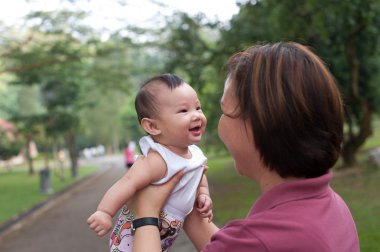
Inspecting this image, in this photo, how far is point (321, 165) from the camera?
1352 mm

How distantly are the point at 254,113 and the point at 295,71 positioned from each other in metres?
0.14

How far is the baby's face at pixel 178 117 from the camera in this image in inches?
76.2

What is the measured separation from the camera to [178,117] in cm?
193

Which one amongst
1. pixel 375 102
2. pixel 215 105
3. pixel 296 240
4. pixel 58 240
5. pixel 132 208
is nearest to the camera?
pixel 296 240

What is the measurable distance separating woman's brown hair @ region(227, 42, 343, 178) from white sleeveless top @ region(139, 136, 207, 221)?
60 centimetres

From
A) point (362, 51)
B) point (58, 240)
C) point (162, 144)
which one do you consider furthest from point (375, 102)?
point (162, 144)

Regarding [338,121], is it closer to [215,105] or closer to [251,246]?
[251,246]

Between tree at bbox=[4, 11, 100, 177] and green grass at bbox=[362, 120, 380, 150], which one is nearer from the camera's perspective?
tree at bbox=[4, 11, 100, 177]

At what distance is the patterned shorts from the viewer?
193 cm

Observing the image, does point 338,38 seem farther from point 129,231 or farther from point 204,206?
point 129,231

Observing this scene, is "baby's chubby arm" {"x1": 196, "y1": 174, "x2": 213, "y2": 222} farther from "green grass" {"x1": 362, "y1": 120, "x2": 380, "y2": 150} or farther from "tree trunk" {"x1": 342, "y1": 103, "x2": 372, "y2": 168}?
"green grass" {"x1": 362, "y1": 120, "x2": 380, "y2": 150}

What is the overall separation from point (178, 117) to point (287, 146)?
0.69m

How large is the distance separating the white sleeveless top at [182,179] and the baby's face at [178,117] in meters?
0.05

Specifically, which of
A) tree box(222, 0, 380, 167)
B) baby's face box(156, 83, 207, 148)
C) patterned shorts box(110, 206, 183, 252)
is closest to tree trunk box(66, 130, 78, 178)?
tree box(222, 0, 380, 167)
